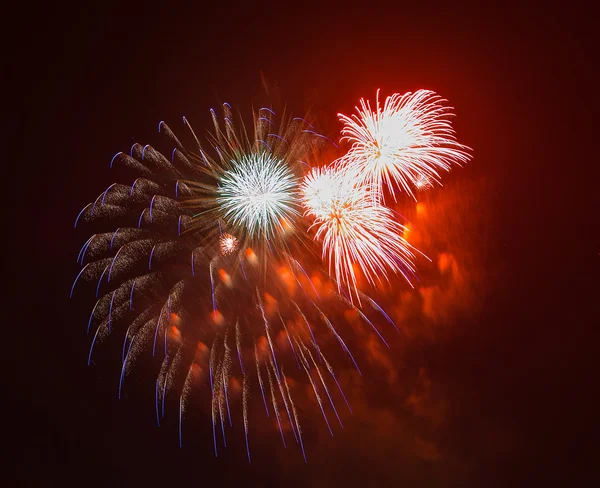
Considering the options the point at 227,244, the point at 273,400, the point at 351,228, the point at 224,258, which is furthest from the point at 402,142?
the point at 273,400

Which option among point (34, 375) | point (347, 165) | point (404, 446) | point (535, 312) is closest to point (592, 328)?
point (535, 312)

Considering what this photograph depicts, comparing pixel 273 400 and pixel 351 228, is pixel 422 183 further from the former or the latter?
pixel 273 400

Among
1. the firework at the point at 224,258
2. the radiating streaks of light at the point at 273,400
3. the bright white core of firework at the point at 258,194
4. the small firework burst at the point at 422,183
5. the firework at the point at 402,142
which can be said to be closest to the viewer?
the firework at the point at 402,142

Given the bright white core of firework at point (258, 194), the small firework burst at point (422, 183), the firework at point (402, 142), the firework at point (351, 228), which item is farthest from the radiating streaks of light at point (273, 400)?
the small firework burst at point (422, 183)

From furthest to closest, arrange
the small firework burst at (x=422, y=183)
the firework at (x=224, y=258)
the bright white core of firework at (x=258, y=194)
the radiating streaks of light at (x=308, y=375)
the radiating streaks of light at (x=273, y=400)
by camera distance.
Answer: the radiating streaks of light at (x=273, y=400) → the radiating streaks of light at (x=308, y=375) → the small firework burst at (x=422, y=183) → the firework at (x=224, y=258) → the bright white core of firework at (x=258, y=194)

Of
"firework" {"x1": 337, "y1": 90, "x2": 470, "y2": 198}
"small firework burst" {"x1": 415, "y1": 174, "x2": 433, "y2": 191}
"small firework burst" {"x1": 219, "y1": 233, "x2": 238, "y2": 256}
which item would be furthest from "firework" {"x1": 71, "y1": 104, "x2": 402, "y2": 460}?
"small firework burst" {"x1": 415, "y1": 174, "x2": 433, "y2": 191}

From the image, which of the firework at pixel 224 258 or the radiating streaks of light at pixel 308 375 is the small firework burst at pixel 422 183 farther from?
the radiating streaks of light at pixel 308 375

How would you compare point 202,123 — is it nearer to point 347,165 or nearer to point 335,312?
point 347,165
